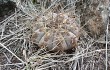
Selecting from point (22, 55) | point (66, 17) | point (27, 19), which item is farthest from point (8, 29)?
point (66, 17)

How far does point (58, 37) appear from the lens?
2.37 metres

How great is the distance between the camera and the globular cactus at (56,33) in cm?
239

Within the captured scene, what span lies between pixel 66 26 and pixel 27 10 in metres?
0.66

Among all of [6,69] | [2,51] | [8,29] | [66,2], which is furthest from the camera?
[66,2]

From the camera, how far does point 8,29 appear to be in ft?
9.10

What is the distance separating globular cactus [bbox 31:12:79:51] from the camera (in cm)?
239

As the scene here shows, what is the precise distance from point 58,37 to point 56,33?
5 cm

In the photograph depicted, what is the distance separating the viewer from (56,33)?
2.40 m

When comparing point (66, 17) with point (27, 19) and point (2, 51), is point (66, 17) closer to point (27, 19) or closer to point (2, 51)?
point (27, 19)

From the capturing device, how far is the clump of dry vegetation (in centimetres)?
238

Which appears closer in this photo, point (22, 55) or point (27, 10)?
point (22, 55)

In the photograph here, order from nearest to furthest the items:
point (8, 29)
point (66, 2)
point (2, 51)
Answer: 1. point (2, 51)
2. point (8, 29)
3. point (66, 2)

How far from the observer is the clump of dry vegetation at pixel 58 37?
7.80 feet

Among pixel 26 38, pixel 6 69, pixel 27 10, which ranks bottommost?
pixel 6 69
